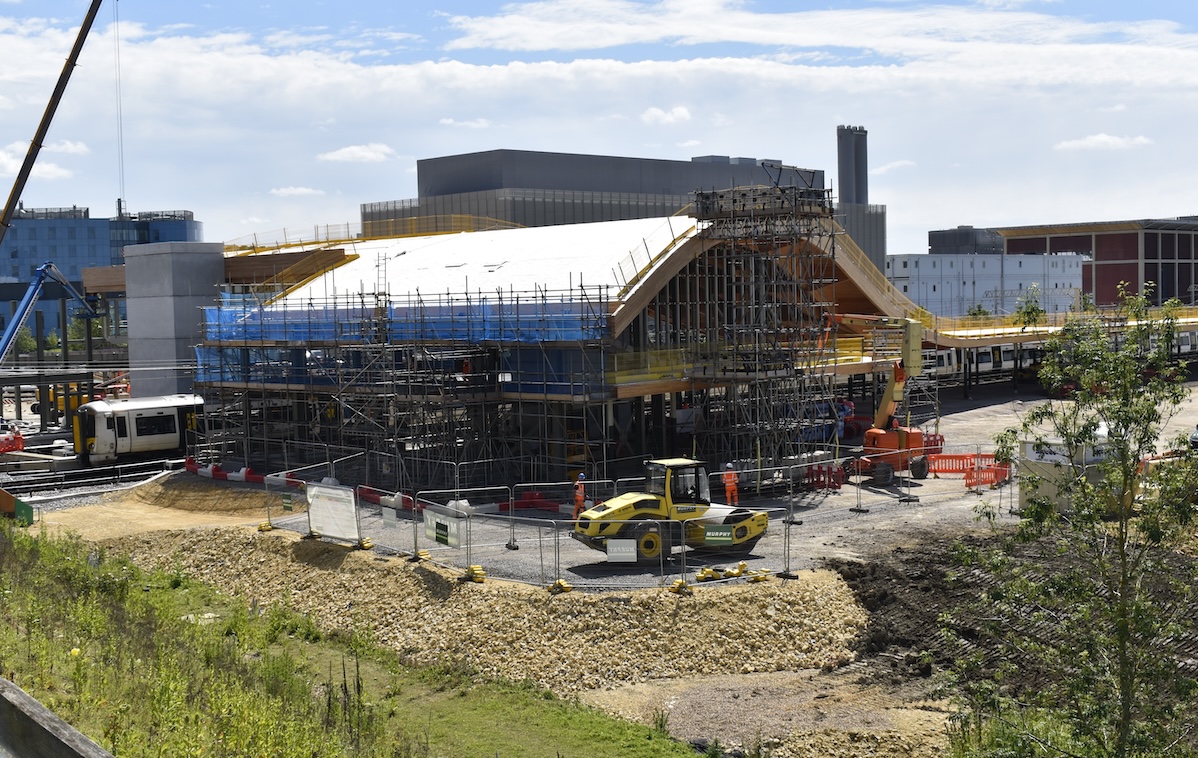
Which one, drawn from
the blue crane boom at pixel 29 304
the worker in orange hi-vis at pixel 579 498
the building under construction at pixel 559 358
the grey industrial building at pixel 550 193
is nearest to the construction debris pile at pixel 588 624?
the worker in orange hi-vis at pixel 579 498

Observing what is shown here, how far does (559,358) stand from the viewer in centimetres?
3959

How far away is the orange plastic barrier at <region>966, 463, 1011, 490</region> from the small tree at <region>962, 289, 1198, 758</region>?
2376 cm

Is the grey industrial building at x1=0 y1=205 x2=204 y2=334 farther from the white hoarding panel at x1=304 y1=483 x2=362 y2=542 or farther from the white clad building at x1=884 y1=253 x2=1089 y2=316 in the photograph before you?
the white hoarding panel at x1=304 y1=483 x2=362 y2=542

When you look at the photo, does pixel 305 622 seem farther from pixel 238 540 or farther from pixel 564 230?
pixel 564 230

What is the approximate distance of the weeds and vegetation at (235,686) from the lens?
1534 centimetres

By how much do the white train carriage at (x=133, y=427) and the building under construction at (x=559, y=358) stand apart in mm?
1413

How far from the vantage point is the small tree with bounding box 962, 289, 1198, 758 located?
1282cm

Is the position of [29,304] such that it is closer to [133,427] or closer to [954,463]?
[133,427]

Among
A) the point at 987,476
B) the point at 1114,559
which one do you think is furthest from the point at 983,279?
the point at 1114,559

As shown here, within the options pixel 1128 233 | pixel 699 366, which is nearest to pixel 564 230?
pixel 699 366

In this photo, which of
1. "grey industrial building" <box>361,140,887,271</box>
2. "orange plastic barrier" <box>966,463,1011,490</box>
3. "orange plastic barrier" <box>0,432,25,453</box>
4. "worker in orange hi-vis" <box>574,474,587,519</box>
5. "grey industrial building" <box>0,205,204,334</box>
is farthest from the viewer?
"grey industrial building" <box>0,205,204,334</box>

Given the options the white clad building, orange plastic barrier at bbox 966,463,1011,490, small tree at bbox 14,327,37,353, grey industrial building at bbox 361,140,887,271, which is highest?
grey industrial building at bbox 361,140,887,271

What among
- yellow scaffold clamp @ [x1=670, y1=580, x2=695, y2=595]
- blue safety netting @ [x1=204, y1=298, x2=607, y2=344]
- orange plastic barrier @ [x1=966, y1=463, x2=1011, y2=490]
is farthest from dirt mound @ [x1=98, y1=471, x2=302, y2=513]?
orange plastic barrier @ [x1=966, y1=463, x2=1011, y2=490]

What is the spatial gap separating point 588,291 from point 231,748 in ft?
89.0
